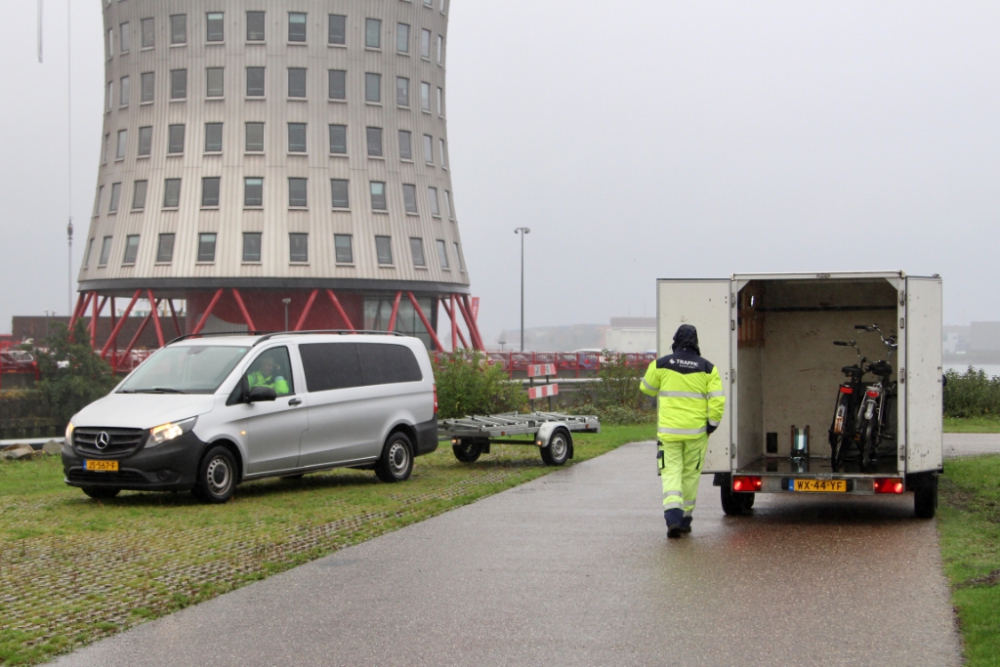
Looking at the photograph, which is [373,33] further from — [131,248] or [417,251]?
[131,248]

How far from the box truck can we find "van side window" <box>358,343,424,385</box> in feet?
15.3

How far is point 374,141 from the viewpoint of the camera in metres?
59.0

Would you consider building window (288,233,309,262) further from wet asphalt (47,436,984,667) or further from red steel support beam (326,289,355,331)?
wet asphalt (47,436,984,667)

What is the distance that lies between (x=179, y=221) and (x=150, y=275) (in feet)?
9.19

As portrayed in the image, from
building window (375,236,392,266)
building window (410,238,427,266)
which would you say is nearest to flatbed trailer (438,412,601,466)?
building window (375,236,392,266)

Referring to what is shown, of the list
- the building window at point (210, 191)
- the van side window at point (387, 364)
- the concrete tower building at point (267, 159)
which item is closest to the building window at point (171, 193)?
the concrete tower building at point (267, 159)

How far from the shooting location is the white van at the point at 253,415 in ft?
43.7

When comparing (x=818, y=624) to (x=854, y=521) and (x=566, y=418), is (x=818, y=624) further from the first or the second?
(x=566, y=418)

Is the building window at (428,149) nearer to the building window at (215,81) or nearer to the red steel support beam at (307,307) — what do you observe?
the red steel support beam at (307,307)

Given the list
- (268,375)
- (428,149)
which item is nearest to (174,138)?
(428,149)

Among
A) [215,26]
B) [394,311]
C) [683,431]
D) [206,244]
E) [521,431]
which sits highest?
[215,26]

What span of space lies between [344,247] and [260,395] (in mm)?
44280

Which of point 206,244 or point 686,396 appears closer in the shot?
point 686,396

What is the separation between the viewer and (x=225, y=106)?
57750 millimetres
